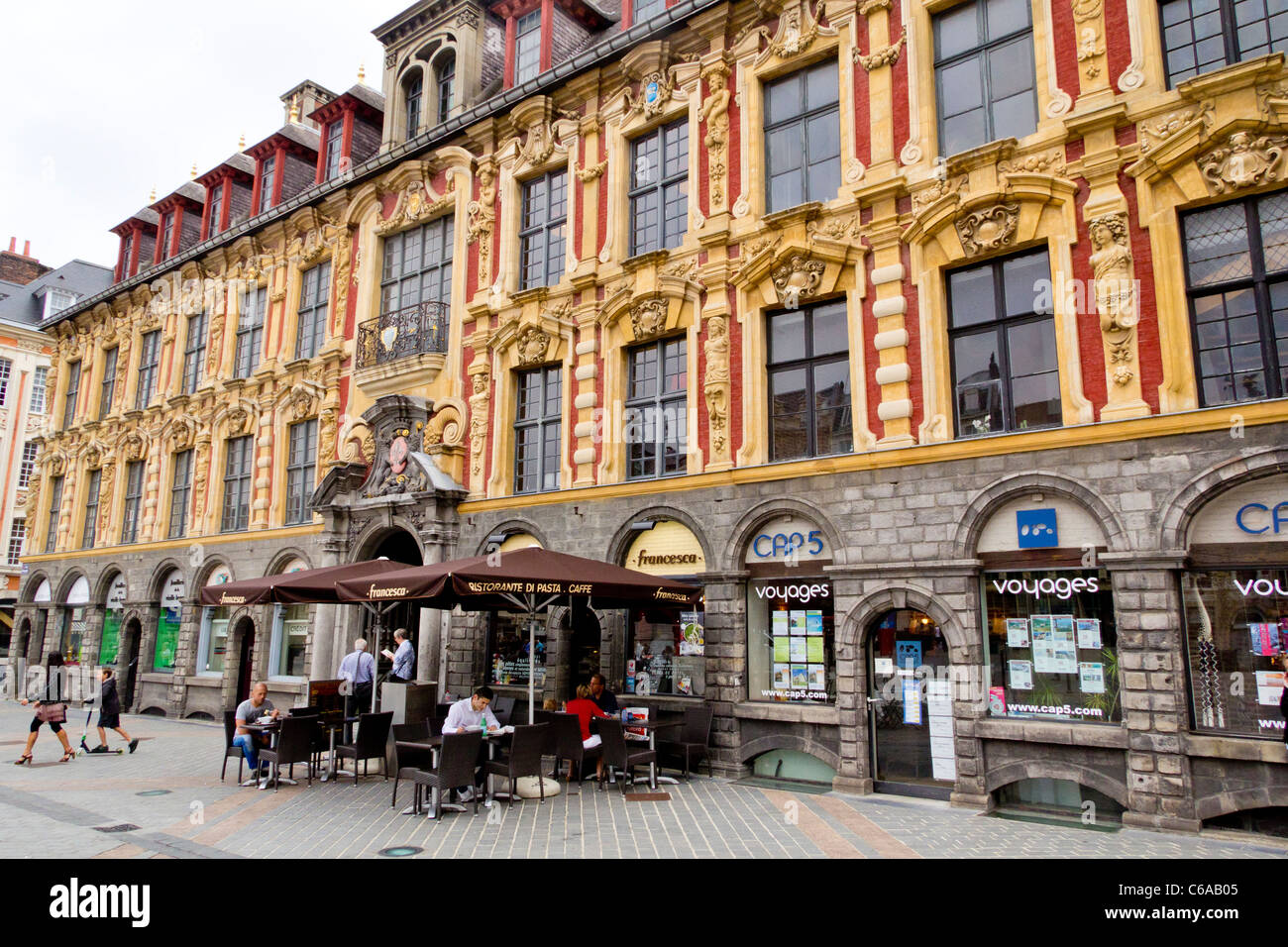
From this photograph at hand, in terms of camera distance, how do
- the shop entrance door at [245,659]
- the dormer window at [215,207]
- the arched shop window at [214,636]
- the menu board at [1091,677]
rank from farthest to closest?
the dormer window at [215,207] → the arched shop window at [214,636] → the shop entrance door at [245,659] → the menu board at [1091,677]

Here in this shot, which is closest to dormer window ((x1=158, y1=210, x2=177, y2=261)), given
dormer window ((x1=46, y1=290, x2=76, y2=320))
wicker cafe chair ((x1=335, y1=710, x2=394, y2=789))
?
dormer window ((x1=46, y1=290, x2=76, y2=320))

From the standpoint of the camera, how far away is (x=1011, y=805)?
11.2m

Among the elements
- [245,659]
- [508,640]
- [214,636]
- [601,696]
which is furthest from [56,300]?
[601,696]

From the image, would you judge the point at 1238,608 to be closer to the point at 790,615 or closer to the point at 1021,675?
the point at 1021,675

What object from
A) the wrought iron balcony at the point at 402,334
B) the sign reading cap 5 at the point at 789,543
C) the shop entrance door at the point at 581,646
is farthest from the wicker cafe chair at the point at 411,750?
the wrought iron balcony at the point at 402,334

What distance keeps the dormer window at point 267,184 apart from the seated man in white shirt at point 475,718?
20025 mm

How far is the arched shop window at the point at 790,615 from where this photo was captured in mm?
13180

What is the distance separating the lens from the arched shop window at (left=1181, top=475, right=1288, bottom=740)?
973cm

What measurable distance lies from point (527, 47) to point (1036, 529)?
15307mm

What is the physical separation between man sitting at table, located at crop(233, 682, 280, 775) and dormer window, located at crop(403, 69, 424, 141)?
1454 cm

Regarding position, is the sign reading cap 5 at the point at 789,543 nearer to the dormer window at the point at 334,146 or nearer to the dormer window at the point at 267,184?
the dormer window at the point at 334,146

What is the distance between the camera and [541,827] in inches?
382

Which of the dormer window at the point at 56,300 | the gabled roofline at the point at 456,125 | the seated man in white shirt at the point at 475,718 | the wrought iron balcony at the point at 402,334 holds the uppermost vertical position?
the dormer window at the point at 56,300

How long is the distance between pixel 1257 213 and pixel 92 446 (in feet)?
106
